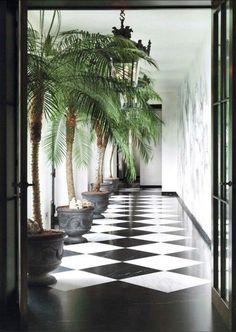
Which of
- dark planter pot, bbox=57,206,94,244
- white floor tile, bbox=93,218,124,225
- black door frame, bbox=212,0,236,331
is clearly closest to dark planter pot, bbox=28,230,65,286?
black door frame, bbox=212,0,236,331

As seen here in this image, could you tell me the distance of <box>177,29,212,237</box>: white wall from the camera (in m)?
7.43

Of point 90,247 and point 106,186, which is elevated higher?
point 106,186

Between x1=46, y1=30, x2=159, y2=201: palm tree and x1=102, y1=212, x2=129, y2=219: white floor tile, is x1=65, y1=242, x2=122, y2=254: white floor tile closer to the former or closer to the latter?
x1=46, y1=30, x2=159, y2=201: palm tree

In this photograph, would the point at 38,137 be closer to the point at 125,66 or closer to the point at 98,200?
the point at 125,66

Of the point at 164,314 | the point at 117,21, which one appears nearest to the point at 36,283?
the point at 164,314

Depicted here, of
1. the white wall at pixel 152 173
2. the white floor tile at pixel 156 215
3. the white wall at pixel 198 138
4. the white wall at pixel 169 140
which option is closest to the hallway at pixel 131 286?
the white wall at pixel 198 138

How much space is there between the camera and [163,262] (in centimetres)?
583

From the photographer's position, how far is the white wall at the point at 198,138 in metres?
7.43

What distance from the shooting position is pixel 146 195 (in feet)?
46.3

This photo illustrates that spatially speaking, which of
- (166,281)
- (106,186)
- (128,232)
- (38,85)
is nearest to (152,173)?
(106,186)

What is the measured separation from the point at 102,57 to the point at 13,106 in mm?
1334

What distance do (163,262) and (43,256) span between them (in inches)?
58.4

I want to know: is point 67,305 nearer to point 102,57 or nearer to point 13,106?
point 13,106

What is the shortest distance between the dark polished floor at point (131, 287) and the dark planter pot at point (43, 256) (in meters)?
0.15
